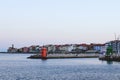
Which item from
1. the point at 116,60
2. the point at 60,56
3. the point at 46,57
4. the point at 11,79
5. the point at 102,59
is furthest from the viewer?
the point at 60,56

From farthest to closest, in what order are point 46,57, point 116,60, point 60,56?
1. point 60,56
2. point 46,57
3. point 116,60

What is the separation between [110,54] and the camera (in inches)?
4719

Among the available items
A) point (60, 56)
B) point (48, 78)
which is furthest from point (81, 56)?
point (48, 78)

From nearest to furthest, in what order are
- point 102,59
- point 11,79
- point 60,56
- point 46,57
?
point 11,79
point 102,59
point 46,57
point 60,56

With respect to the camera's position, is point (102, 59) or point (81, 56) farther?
point (81, 56)

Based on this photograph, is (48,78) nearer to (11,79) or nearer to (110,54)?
(11,79)

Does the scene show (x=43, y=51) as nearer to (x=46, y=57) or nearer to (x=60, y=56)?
(x=46, y=57)

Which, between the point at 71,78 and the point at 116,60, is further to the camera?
the point at 116,60

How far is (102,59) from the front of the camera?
120 meters

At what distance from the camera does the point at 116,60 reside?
10862cm

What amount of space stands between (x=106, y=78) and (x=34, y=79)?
8.29 m

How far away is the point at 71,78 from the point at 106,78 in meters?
4.07

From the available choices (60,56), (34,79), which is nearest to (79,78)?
(34,79)

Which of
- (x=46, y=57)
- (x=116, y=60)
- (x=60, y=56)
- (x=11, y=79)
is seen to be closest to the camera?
(x=11, y=79)
